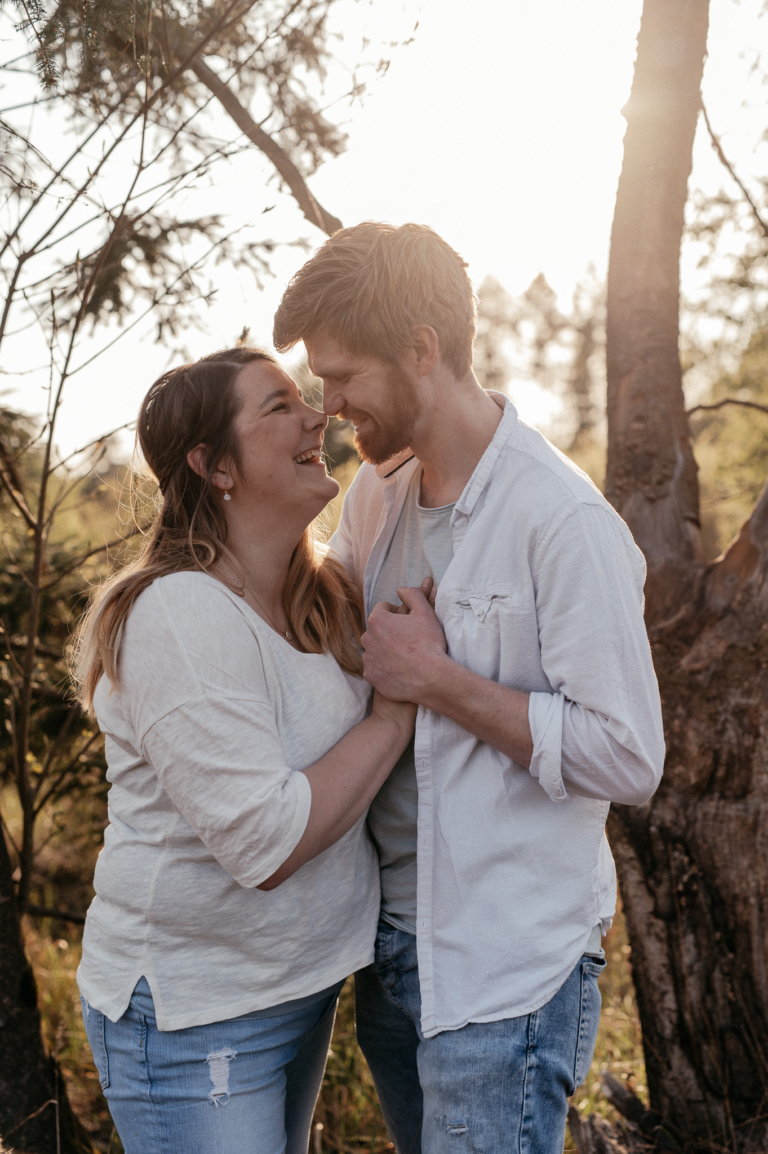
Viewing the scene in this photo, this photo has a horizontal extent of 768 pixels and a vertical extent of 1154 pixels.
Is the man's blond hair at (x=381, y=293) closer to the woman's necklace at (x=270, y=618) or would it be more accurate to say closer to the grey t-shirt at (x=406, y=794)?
the grey t-shirt at (x=406, y=794)

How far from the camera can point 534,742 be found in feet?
5.54

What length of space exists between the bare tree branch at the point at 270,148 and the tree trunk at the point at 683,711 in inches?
41.3

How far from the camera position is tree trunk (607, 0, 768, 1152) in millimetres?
2650

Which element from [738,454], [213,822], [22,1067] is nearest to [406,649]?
[213,822]

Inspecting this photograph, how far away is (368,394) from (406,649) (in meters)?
0.64

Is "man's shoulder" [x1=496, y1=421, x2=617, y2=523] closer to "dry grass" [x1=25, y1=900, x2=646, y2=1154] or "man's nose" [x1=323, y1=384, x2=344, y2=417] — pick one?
"man's nose" [x1=323, y1=384, x2=344, y2=417]

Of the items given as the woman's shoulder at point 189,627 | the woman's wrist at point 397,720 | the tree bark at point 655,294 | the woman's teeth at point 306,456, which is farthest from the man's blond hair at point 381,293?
the tree bark at point 655,294

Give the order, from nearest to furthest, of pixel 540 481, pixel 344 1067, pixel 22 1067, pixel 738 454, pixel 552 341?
pixel 540 481, pixel 22 1067, pixel 344 1067, pixel 738 454, pixel 552 341

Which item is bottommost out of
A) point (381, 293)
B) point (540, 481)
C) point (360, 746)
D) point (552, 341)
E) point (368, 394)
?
point (360, 746)

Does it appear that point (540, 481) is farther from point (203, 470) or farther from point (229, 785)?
point (229, 785)

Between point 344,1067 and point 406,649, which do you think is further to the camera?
point 344,1067

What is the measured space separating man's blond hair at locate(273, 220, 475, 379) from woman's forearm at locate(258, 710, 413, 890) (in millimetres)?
869

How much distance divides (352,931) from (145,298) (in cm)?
245

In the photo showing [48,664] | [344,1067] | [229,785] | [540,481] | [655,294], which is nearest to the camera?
[229,785]
